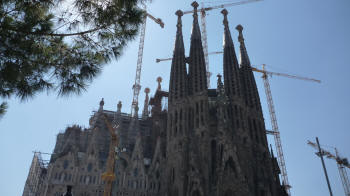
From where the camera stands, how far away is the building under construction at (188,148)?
Answer: 3291 centimetres

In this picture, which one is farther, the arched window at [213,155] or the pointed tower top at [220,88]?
the pointed tower top at [220,88]

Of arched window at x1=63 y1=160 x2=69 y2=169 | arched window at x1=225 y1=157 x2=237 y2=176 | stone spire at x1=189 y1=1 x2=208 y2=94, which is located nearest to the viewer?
arched window at x1=225 y1=157 x2=237 y2=176

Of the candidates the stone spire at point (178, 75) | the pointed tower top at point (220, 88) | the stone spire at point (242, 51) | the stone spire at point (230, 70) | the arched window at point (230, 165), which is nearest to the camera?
the arched window at point (230, 165)

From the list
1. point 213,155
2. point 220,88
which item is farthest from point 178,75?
point 213,155

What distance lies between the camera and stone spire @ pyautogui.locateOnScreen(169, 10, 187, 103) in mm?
40000

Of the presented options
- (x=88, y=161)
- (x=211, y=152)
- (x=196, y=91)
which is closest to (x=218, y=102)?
(x=196, y=91)

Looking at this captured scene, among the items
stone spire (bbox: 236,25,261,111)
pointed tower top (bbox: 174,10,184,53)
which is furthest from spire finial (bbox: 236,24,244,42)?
pointed tower top (bbox: 174,10,184,53)

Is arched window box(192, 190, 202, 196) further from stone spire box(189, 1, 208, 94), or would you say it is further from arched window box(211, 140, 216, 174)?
stone spire box(189, 1, 208, 94)

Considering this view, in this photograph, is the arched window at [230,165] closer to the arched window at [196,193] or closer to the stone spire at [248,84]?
the arched window at [196,193]

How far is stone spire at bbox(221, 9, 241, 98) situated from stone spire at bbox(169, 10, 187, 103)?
18.3 feet

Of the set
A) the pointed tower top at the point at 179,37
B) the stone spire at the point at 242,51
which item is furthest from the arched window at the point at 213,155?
the stone spire at the point at 242,51

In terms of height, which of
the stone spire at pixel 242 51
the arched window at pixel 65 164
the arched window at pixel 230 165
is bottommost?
the arched window at pixel 230 165

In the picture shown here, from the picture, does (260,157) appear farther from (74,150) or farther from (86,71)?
(86,71)

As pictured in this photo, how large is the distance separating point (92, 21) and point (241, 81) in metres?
35.6
